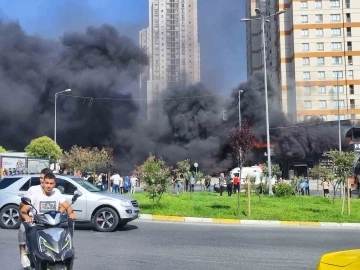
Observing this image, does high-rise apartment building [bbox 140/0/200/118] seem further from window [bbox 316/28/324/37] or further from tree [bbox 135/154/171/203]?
tree [bbox 135/154/171/203]

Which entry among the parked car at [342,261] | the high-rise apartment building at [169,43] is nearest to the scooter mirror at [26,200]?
the parked car at [342,261]

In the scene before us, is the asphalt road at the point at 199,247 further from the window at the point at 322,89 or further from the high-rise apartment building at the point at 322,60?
→ the window at the point at 322,89

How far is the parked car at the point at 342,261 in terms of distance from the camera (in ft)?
11.2

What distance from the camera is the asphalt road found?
7336 millimetres

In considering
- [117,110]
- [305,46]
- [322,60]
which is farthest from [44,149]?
[322,60]

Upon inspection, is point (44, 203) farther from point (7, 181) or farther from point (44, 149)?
point (44, 149)

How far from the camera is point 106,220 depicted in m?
11.6

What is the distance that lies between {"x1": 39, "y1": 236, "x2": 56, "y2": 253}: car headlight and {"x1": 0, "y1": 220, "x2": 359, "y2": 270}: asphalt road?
2284 millimetres

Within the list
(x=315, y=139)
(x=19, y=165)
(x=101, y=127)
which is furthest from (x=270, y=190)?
(x=101, y=127)

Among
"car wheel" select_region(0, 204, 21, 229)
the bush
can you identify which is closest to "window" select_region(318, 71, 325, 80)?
the bush

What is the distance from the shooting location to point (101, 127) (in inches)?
2781

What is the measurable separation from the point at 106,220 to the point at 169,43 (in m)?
84.8

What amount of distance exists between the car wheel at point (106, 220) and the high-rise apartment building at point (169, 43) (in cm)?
7161

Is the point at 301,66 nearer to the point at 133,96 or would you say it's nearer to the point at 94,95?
the point at 133,96
